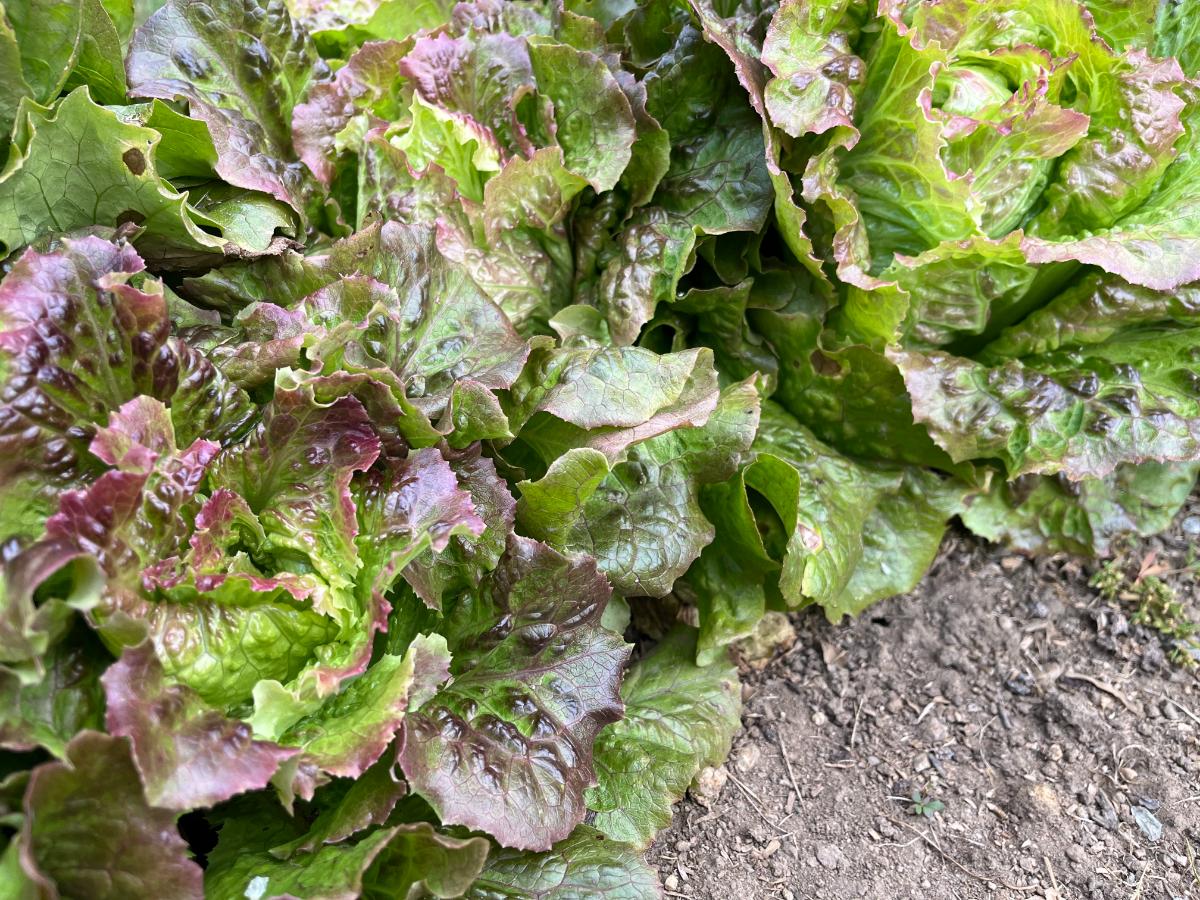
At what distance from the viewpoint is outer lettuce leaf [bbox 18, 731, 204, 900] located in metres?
1.81

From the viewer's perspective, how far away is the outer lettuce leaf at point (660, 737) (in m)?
2.74

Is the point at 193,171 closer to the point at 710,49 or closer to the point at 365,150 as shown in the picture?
the point at 365,150

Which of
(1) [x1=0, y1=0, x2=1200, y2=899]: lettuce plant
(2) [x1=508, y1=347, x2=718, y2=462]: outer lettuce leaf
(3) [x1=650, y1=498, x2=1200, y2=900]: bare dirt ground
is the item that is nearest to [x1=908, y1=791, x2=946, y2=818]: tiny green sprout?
(3) [x1=650, y1=498, x2=1200, y2=900]: bare dirt ground

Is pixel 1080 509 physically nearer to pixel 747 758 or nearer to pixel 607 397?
pixel 747 758

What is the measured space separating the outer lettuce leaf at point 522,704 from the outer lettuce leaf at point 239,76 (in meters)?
1.25

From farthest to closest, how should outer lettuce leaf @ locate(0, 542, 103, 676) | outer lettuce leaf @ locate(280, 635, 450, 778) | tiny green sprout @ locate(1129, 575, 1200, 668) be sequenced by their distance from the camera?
tiny green sprout @ locate(1129, 575, 1200, 668) < outer lettuce leaf @ locate(280, 635, 450, 778) < outer lettuce leaf @ locate(0, 542, 103, 676)

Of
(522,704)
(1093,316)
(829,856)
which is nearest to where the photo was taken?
(522,704)

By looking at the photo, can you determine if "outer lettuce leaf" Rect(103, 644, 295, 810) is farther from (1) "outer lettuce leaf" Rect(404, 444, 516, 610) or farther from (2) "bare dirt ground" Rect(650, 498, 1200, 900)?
(2) "bare dirt ground" Rect(650, 498, 1200, 900)

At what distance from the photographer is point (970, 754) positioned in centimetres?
306

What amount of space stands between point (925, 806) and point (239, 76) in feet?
9.20

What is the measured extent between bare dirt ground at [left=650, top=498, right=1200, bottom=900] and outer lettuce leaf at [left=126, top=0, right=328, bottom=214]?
2104 millimetres

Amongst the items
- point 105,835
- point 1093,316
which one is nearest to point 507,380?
point 105,835

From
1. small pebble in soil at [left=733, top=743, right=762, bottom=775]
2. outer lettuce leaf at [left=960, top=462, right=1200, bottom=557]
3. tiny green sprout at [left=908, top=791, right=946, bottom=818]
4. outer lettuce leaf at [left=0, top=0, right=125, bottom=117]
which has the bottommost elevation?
small pebble in soil at [left=733, top=743, right=762, bottom=775]

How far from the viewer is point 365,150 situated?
2.89 m
